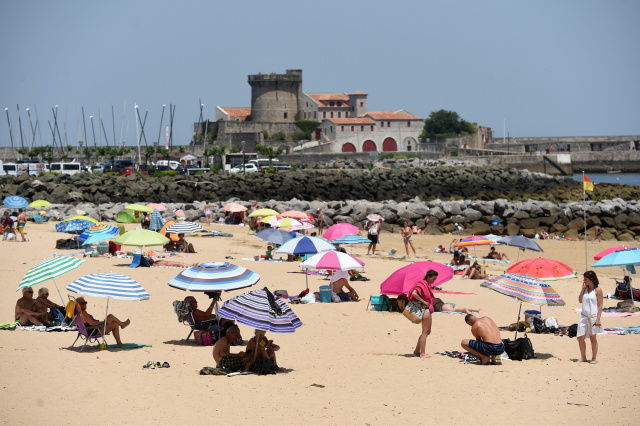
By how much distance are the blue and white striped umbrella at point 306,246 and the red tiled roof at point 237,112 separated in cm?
7571

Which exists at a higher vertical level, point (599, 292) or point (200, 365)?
point (599, 292)

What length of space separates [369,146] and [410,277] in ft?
239

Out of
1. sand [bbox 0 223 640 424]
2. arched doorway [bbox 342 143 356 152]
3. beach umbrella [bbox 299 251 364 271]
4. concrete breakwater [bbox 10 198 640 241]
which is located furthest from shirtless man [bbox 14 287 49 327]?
arched doorway [bbox 342 143 356 152]

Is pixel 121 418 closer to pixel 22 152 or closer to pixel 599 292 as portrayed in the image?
pixel 599 292

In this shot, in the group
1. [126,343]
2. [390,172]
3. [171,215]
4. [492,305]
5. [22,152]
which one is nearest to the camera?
[126,343]

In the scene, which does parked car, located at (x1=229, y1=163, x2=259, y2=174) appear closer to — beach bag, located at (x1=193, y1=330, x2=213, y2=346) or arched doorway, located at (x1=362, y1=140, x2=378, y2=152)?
arched doorway, located at (x1=362, y1=140, x2=378, y2=152)

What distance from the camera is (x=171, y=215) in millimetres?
27859

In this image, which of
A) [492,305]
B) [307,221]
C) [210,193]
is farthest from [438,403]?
[210,193]

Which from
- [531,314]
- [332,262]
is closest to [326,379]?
[531,314]

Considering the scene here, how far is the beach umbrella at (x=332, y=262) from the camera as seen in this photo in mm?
12641

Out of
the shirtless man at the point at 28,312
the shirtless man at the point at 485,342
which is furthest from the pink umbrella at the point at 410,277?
the shirtless man at the point at 28,312

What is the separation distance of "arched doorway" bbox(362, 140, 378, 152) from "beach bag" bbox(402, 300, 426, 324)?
7387cm

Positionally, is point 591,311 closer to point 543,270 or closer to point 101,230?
point 543,270

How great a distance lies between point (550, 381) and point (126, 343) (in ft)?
16.3
